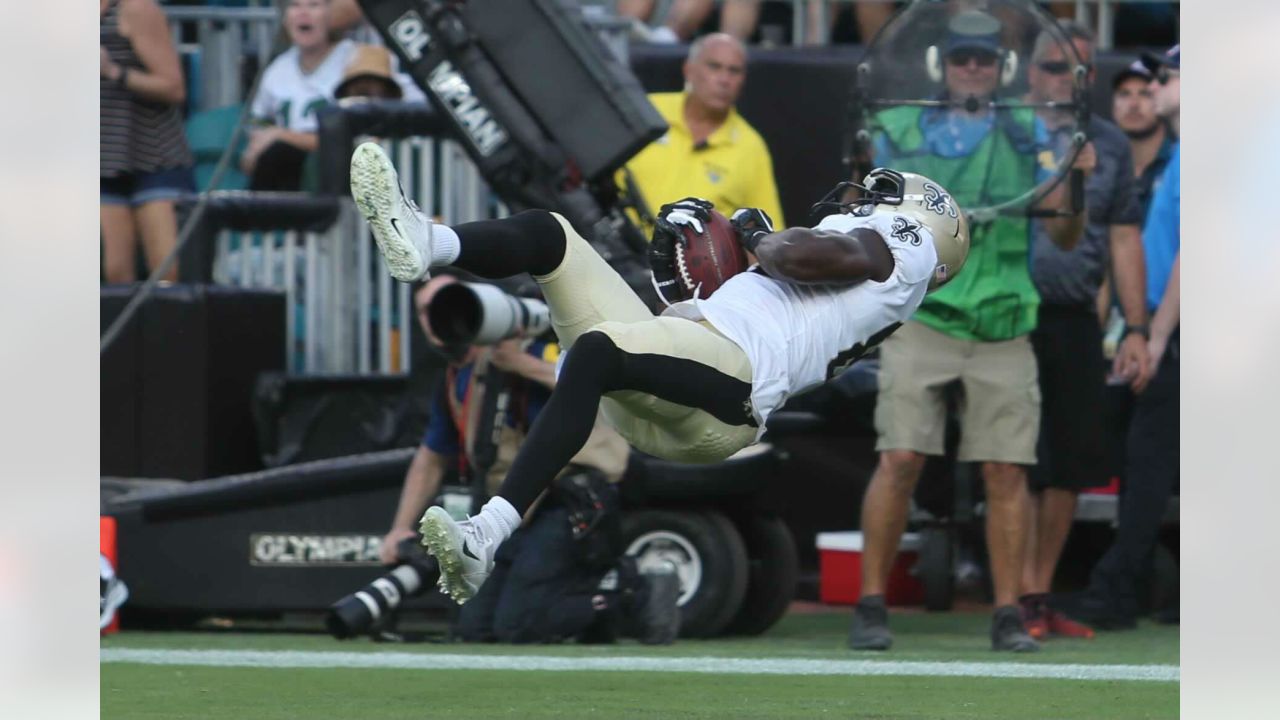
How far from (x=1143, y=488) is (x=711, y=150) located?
2.03 m

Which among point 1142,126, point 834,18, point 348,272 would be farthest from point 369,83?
point 1142,126

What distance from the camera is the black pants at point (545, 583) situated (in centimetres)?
723

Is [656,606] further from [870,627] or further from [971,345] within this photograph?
[971,345]

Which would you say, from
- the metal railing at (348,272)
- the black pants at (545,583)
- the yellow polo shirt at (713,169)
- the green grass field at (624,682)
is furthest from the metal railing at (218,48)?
the black pants at (545,583)

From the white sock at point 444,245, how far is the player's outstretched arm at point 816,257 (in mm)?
746

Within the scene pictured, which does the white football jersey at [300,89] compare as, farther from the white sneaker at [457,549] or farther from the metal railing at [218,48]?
the white sneaker at [457,549]

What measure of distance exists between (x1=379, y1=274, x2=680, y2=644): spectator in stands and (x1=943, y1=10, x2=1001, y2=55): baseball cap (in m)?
1.77

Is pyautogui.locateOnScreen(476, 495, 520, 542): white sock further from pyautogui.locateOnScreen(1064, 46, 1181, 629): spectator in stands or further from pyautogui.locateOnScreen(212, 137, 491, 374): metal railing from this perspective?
pyautogui.locateOnScreen(212, 137, 491, 374): metal railing

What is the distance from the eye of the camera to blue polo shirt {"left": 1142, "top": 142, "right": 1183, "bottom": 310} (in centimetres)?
825

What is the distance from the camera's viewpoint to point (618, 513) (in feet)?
24.1

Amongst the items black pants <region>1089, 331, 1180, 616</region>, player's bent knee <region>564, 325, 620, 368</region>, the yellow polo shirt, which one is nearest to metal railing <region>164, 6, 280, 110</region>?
the yellow polo shirt
